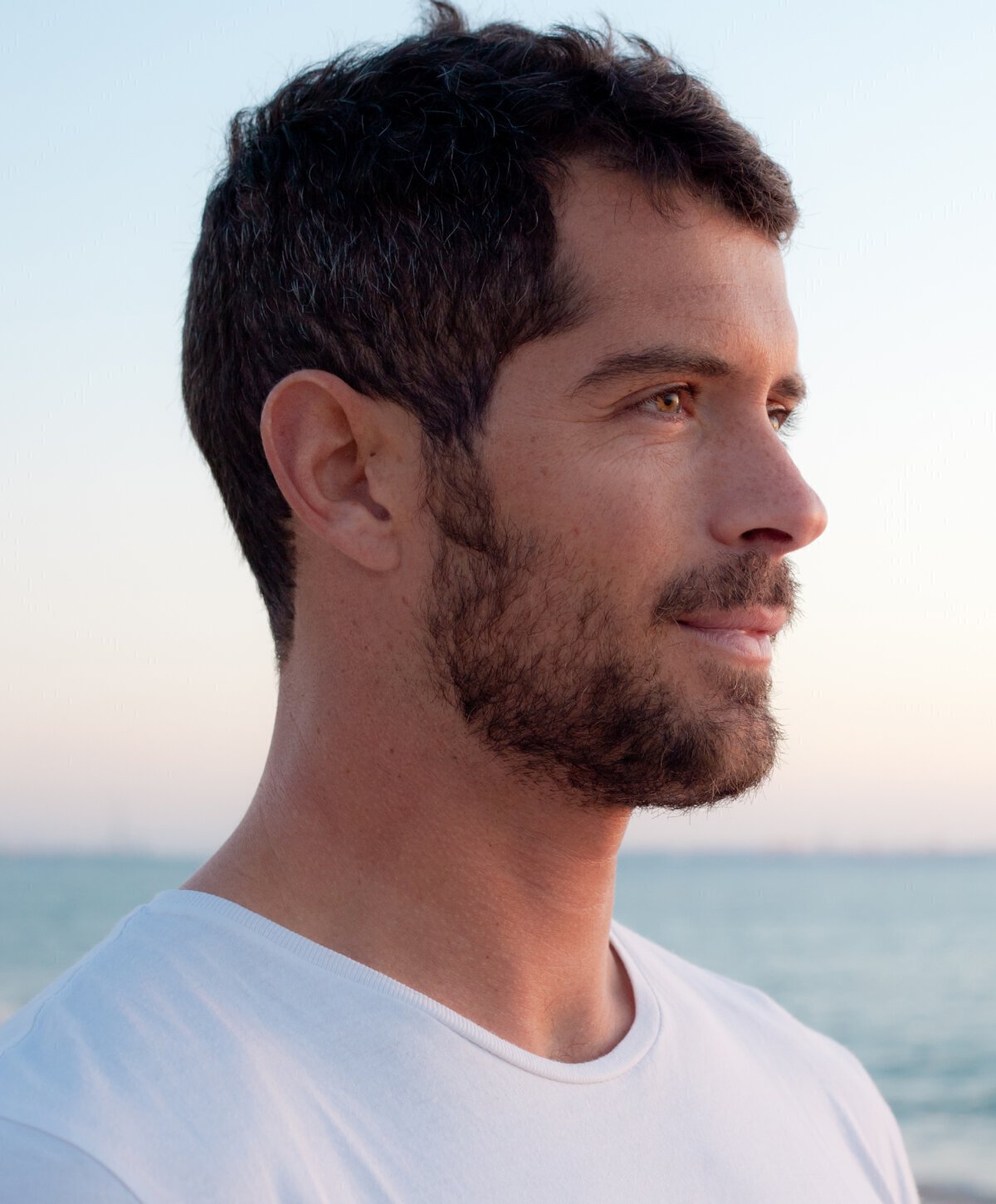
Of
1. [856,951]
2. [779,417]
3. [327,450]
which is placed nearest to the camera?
[327,450]

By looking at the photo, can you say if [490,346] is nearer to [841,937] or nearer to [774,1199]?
[774,1199]

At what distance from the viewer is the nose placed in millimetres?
1854

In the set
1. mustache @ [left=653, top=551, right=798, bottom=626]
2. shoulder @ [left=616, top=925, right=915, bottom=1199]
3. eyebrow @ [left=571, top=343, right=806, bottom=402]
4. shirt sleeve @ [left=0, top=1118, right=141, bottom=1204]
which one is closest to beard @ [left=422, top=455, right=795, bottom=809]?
mustache @ [left=653, top=551, right=798, bottom=626]

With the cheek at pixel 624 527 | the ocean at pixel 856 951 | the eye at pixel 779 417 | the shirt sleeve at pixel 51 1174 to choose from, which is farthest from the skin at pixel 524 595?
the ocean at pixel 856 951

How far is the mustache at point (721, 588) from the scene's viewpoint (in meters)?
1.82

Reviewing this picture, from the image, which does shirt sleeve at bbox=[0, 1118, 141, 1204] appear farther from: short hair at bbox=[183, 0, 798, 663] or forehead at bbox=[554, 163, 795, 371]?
forehead at bbox=[554, 163, 795, 371]

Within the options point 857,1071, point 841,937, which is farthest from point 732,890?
point 857,1071

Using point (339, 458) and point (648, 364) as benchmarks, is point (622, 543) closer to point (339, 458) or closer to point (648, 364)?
point (648, 364)

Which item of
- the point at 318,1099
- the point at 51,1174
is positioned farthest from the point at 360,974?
the point at 51,1174

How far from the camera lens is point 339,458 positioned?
1.96 m

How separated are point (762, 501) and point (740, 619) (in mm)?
180

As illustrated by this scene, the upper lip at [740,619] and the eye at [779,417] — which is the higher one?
the eye at [779,417]

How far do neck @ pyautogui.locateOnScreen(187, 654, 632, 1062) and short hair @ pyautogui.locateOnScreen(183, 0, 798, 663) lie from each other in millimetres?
318

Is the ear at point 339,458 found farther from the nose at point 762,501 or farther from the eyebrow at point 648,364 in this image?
the nose at point 762,501
